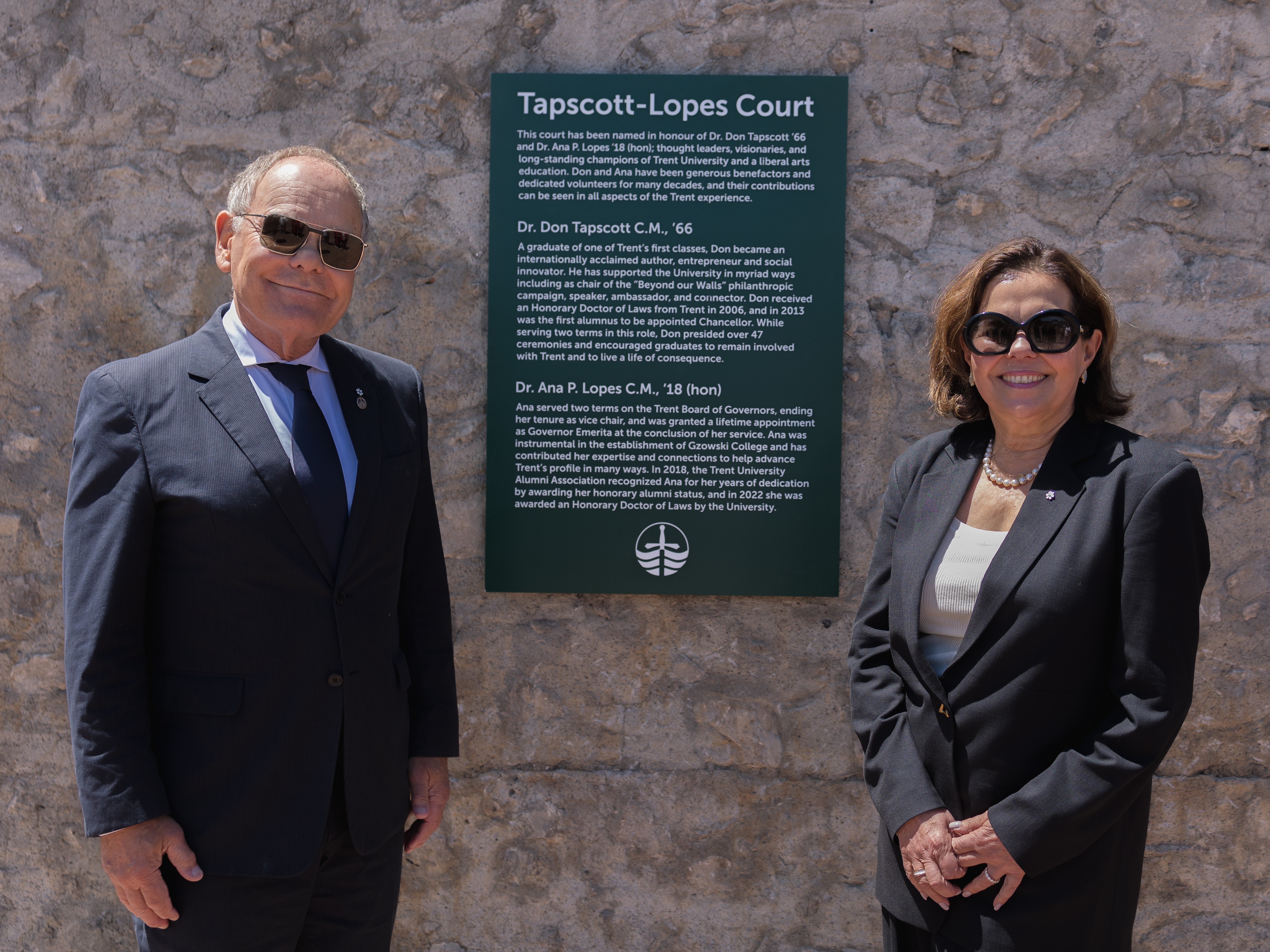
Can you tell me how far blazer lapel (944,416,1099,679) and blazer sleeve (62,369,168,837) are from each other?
157 cm

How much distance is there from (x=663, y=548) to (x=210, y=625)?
1370mm

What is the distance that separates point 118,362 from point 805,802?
7.37 ft

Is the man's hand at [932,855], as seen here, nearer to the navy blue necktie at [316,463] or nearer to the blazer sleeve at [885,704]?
the blazer sleeve at [885,704]

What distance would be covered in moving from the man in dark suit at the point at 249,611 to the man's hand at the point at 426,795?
0.35ft

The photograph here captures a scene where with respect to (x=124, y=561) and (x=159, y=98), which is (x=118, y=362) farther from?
(x=159, y=98)

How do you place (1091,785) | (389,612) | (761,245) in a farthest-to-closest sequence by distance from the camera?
(761,245)
(389,612)
(1091,785)

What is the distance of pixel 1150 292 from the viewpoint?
2.77 m

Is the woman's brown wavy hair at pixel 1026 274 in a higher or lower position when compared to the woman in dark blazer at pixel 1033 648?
higher

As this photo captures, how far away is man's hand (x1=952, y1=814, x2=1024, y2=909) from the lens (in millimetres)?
1696

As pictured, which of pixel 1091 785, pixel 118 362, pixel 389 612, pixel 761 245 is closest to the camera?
pixel 1091 785

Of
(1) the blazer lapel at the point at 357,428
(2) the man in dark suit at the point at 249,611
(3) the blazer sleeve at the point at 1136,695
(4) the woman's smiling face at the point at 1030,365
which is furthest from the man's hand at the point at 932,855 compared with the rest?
(1) the blazer lapel at the point at 357,428

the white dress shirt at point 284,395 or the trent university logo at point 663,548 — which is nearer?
the white dress shirt at point 284,395

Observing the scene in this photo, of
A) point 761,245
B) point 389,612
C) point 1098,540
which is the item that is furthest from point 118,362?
point 1098,540

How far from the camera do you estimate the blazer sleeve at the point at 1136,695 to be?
5.41ft
